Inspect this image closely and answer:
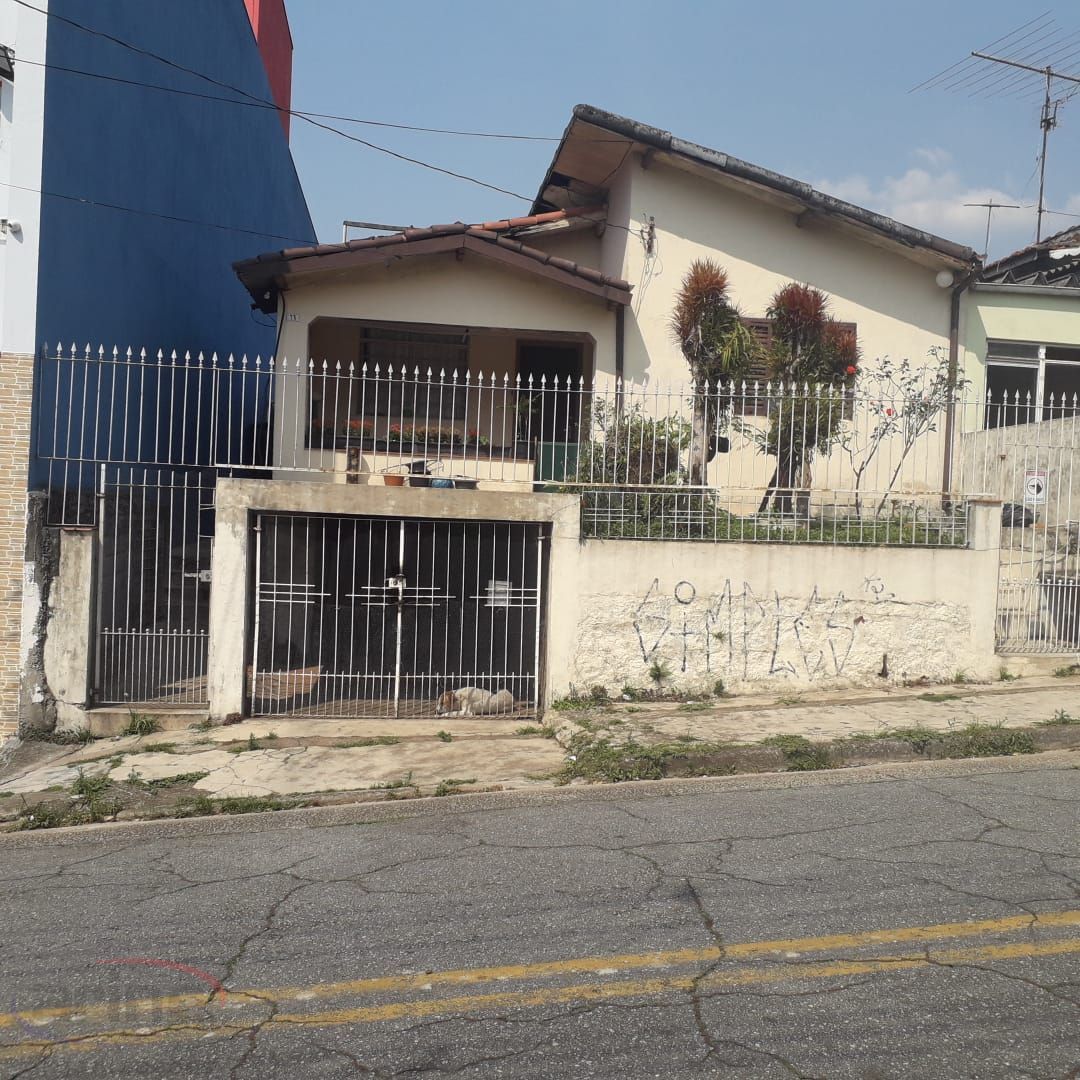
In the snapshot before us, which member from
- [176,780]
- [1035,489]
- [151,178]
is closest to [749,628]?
[1035,489]

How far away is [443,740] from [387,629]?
8.06 ft

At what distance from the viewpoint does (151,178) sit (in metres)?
12.8

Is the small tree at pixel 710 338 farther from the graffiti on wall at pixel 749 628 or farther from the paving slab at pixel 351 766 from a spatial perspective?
the paving slab at pixel 351 766

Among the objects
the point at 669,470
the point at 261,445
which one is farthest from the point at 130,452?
the point at 669,470

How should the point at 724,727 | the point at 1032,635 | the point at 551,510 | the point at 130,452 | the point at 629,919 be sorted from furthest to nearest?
the point at 130,452
the point at 1032,635
the point at 551,510
the point at 724,727
the point at 629,919

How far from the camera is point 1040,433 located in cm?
1072

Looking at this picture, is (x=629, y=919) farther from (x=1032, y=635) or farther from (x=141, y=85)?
(x=141, y=85)

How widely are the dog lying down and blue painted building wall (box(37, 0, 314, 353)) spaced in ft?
16.4

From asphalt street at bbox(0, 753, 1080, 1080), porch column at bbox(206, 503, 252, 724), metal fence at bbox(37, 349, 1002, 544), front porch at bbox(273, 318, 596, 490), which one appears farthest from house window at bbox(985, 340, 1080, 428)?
porch column at bbox(206, 503, 252, 724)

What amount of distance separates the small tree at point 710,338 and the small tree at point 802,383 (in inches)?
19.8

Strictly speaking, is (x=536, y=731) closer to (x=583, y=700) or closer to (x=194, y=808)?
(x=583, y=700)

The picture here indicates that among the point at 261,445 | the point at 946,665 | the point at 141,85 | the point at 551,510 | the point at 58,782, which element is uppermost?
the point at 141,85

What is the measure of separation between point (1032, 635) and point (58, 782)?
29.1 feet

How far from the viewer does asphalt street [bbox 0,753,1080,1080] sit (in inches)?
131
